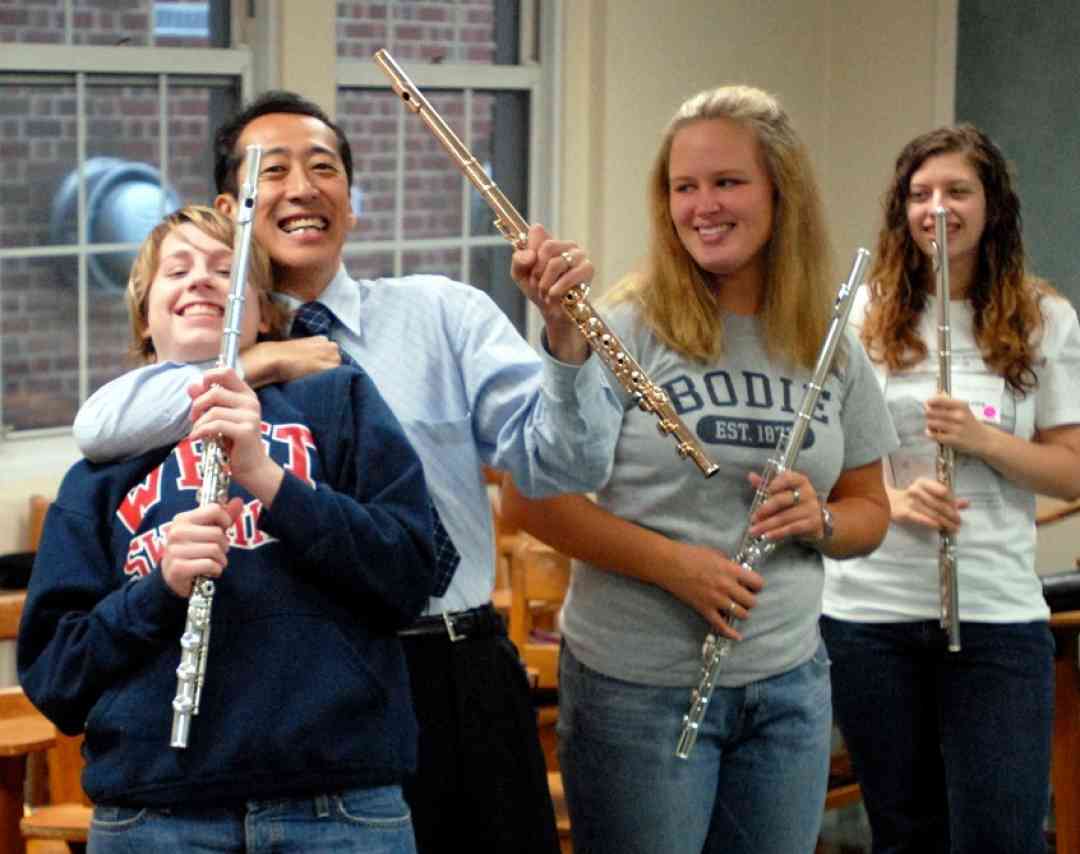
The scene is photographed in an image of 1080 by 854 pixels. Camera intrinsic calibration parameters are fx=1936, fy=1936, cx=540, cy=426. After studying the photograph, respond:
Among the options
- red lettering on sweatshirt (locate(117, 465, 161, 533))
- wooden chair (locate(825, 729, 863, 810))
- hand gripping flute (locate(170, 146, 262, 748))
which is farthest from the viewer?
wooden chair (locate(825, 729, 863, 810))

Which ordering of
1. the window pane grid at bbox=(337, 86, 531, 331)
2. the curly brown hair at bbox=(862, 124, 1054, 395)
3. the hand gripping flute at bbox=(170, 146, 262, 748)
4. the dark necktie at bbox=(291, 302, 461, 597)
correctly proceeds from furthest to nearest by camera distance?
the window pane grid at bbox=(337, 86, 531, 331) < the curly brown hair at bbox=(862, 124, 1054, 395) < the dark necktie at bbox=(291, 302, 461, 597) < the hand gripping flute at bbox=(170, 146, 262, 748)

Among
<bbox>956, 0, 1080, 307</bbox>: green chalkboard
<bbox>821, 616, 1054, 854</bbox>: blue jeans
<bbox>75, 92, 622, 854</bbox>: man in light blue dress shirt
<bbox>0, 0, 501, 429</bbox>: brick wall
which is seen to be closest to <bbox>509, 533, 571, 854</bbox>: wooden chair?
<bbox>821, 616, 1054, 854</bbox>: blue jeans

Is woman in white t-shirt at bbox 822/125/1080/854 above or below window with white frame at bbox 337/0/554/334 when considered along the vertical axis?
below

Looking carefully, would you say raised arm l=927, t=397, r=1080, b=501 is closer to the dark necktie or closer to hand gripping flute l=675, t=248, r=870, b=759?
hand gripping flute l=675, t=248, r=870, b=759

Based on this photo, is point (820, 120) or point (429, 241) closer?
point (429, 241)

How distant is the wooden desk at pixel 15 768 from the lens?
328 centimetres

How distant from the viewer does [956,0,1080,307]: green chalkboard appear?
19.6 feet

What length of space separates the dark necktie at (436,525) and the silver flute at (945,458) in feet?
3.62

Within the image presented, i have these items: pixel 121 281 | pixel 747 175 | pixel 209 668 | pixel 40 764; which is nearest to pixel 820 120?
pixel 121 281

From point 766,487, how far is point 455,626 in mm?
469

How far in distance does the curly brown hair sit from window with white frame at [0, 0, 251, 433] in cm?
244

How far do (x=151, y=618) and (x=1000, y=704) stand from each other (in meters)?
1.69

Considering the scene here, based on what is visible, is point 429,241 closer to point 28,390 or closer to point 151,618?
point 28,390

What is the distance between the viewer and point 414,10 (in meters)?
5.78
